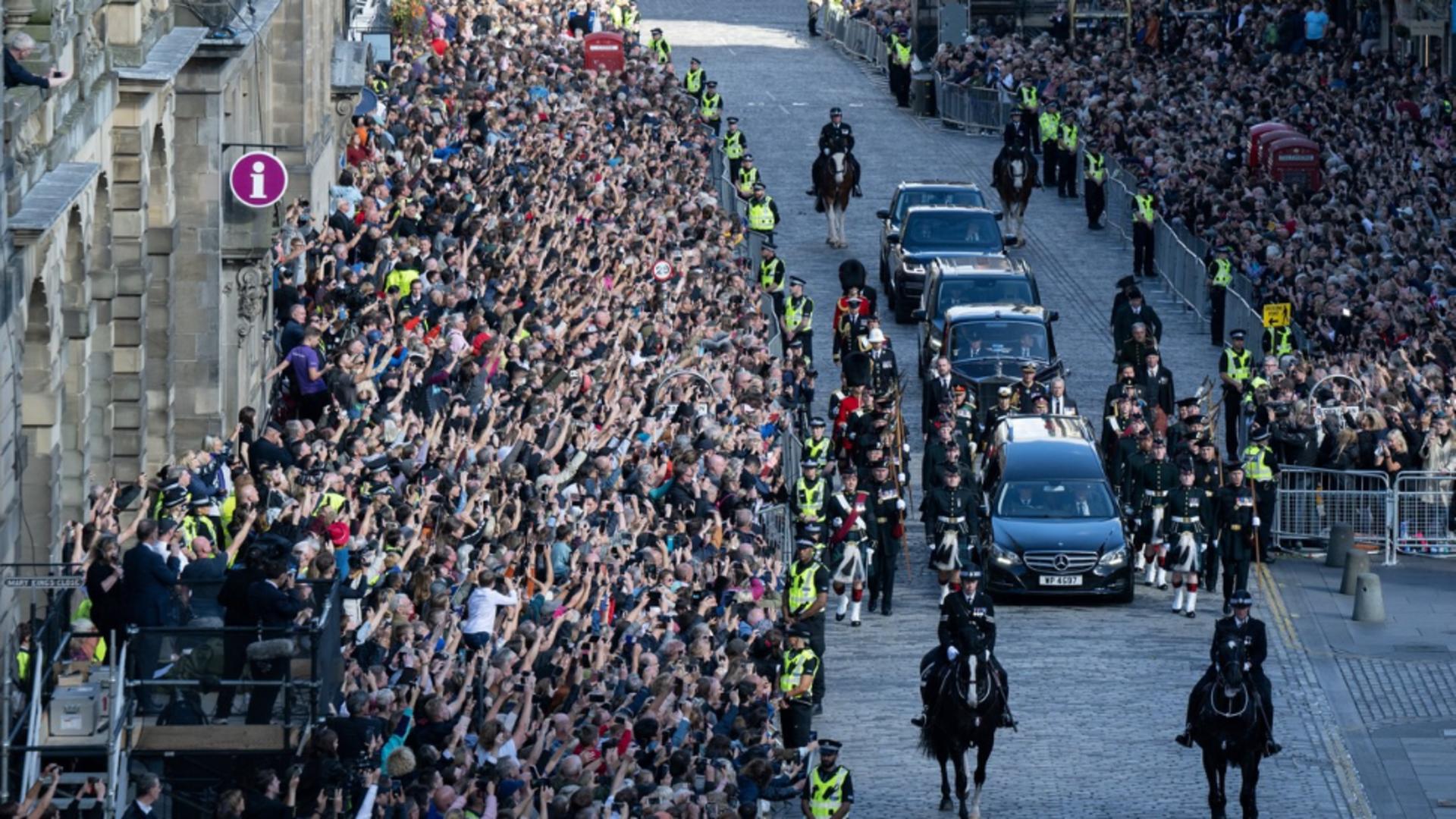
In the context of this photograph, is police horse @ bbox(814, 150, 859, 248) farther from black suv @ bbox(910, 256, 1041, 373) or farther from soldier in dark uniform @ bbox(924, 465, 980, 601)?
soldier in dark uniform @ bbox(924, 465, 980, 601)

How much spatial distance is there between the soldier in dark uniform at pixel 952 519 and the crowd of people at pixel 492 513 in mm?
1533

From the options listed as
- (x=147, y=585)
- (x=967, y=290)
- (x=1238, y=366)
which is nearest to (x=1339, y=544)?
(x=1238, y=366)

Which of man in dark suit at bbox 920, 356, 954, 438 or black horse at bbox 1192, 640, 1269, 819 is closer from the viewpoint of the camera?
black horse at bbox 1192, 640, 1269, 819

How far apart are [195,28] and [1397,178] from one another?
23215 millimetres

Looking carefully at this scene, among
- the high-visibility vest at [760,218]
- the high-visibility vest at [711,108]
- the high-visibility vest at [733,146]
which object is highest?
the high-visibility vest at [711,108]

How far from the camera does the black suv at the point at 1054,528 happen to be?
34250 mm

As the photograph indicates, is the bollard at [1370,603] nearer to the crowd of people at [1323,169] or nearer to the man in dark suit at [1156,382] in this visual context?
the crowd of people at [1323,169]

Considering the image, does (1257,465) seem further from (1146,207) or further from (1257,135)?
(1257,135)

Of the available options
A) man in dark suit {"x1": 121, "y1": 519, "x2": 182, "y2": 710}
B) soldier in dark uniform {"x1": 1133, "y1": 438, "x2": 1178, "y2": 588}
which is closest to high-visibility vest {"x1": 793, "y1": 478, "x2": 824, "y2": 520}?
soldier in dark uniform {"x1": 1133, "y1": 438, "x2": 1178, "y2": 588}

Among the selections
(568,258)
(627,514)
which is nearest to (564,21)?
(568,258)

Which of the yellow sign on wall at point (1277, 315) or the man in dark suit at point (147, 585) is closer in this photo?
the man in dark suit at point (147, 585)

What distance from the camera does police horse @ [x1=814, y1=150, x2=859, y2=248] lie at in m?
54.2

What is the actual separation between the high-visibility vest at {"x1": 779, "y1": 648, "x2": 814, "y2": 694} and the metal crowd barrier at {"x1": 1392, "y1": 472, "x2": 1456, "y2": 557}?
1115cm

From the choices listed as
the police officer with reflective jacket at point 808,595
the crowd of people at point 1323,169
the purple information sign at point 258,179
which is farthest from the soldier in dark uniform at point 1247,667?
the purple information sign at point 258,179
